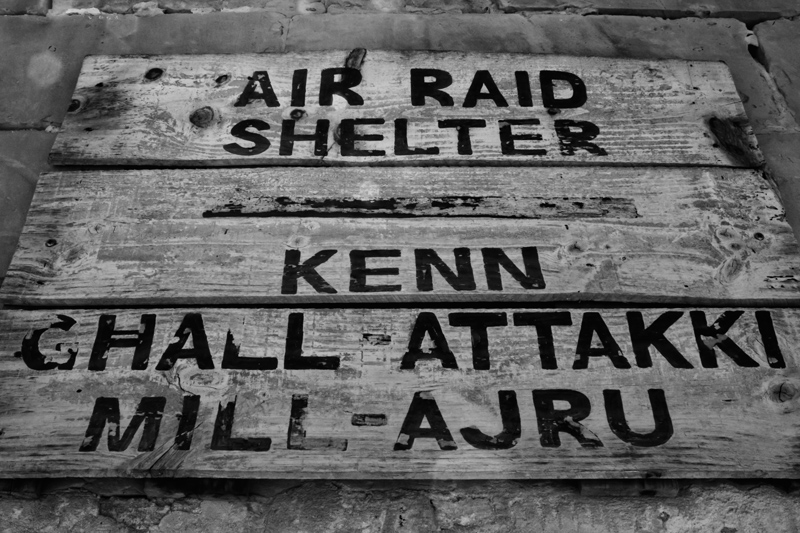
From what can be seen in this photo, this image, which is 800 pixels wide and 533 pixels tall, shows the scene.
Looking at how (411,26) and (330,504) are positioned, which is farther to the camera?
(411,26)

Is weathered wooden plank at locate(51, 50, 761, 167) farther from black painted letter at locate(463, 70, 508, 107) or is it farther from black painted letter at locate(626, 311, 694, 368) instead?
black painted letter at locate(626, 311, 694, 368)

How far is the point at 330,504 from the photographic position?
137cm

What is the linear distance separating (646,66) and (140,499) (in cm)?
160

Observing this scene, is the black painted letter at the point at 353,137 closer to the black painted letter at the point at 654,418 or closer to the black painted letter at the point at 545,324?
the black painted letter at the point at 545,324

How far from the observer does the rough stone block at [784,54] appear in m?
1.97

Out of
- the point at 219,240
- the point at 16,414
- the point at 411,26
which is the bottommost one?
the point at 16,414

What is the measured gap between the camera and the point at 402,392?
4.58 ft

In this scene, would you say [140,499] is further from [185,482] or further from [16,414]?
[16,414]

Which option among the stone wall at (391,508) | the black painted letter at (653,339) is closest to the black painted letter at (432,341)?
the stone wall at (391,508)

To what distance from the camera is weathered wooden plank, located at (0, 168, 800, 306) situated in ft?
5.01

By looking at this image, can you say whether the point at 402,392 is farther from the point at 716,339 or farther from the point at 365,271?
the point at 716,339

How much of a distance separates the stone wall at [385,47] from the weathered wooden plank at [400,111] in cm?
13

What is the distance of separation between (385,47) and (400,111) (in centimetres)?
31

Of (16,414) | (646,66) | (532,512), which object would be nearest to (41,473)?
(16,414)
